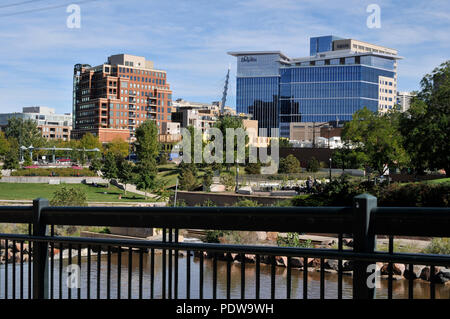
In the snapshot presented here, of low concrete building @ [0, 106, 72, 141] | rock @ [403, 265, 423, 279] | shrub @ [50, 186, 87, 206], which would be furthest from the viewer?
low concrete building @ [0, 106, 72, 141]

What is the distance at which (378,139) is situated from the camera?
58.5 m

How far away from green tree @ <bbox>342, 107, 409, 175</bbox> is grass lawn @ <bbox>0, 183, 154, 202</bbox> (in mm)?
23853

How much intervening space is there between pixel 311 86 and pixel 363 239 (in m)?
156

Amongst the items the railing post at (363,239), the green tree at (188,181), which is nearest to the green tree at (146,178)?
the green tree at (188,181)

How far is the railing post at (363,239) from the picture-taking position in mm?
3533

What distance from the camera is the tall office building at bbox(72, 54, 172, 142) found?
146m

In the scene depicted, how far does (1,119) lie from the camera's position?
198 meters

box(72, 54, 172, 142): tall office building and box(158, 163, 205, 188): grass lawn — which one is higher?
box(72, 54, 172, 142): tall office building

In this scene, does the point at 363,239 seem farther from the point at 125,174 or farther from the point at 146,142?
the point at 146,142

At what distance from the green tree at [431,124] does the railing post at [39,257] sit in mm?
42866

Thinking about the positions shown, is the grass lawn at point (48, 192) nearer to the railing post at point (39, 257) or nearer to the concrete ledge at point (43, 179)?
the concrete ledge at point (43, 179)

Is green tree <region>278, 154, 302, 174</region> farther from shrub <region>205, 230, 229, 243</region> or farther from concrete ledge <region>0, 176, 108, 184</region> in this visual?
shrub <region>205, 230, 229, 243</region>

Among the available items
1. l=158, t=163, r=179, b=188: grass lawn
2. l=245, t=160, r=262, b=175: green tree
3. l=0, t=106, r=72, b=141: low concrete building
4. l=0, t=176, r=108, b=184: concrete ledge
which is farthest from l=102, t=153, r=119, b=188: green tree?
l=0, t=106, r=72, b=141: low concrete building

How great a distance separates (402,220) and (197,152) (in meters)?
72.7
